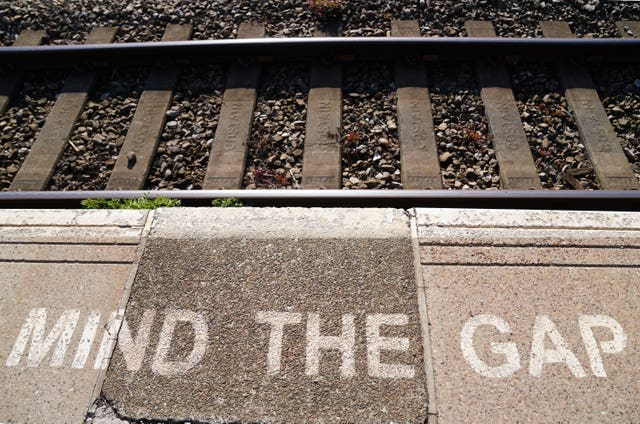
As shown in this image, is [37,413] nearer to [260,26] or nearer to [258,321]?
[258,321]

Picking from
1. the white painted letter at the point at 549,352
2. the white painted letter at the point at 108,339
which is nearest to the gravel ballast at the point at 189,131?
the white painted letter at the point at 108,339

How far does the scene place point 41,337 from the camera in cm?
359

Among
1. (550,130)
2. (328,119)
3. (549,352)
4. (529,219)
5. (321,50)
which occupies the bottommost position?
(549,352)

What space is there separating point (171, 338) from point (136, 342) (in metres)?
0.24

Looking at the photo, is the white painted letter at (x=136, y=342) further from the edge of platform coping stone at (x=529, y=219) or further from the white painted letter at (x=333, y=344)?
the edge of platform coping stone at (x=529, y=219)

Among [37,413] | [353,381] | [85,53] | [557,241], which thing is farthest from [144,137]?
[557,241]

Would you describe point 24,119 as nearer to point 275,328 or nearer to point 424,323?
point 275,328

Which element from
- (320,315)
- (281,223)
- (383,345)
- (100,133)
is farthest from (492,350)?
(100,133)

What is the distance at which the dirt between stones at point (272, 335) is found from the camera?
323 cm

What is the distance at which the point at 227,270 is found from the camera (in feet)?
12.7

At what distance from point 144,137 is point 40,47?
1875 millimetres

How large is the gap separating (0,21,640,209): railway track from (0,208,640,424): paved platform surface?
314mm

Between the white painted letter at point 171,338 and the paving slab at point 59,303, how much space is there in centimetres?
35

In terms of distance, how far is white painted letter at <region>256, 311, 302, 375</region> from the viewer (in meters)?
3.39
